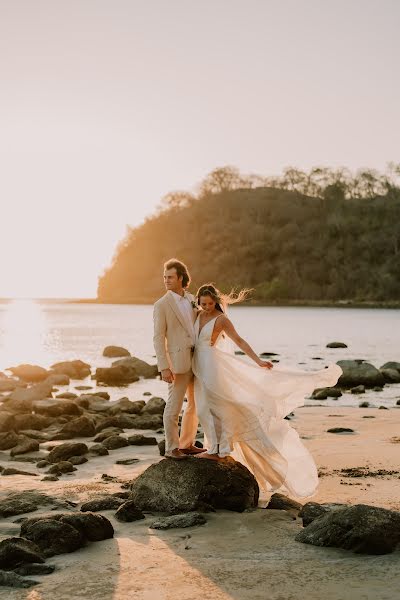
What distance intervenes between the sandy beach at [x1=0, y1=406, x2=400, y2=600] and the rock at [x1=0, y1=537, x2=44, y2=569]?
24cm

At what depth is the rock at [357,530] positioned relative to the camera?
704cm

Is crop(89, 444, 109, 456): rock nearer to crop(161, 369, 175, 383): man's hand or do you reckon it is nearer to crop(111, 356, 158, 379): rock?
crop(161, 369, 175, 383): man's hand

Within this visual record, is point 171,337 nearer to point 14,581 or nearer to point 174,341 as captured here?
point 174,341

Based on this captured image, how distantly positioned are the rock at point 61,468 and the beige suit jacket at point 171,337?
3.44m

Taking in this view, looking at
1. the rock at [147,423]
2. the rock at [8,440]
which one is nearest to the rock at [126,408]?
the rock at [147,423]

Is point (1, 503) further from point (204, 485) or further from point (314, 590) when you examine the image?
point (314, 590)

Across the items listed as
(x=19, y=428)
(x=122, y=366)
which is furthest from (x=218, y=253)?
(x=19, y=428)

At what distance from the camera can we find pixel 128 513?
334 inches

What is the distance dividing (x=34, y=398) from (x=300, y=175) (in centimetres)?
15149

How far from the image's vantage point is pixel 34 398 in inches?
818

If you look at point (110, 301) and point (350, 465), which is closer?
point (350, 465)

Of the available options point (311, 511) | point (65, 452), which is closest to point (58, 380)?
point (65, 452)

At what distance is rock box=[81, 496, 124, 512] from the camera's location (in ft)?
29.3

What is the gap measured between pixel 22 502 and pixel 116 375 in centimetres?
2093
